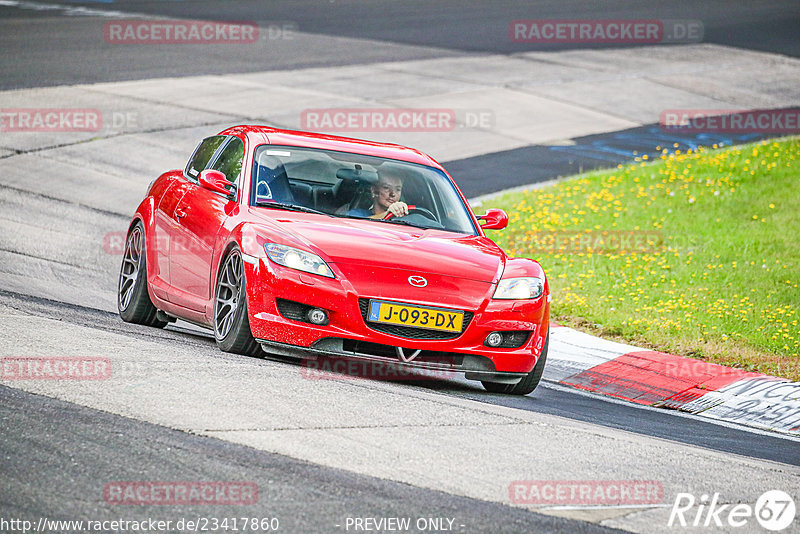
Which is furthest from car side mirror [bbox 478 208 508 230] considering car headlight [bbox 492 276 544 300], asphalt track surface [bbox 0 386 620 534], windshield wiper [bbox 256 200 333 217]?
asphalt track surface [bbox 0 386 620 534]

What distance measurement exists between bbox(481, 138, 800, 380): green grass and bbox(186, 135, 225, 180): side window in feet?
13.2

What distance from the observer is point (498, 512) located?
5137mm

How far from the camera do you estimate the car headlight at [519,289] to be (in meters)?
8.02

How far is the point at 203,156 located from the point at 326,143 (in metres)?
1.21

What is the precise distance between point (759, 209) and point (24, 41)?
16.7 meters

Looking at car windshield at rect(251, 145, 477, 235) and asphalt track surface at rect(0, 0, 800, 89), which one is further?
asphalt track surface at rect(0, 0, 800, 89)

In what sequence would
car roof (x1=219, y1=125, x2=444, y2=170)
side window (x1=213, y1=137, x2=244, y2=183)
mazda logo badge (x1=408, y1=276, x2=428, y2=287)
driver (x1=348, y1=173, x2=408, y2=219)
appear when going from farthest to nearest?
car roof (x1=219, y1=125, x2=444, y2=170) < side window (x1=213, y1=137, x2=244, y2=183) < driver (x1=348, y1=173, x2=408, y2=219) < mazda logo badge (x1=408, y1=276, x2=428, y2=287)

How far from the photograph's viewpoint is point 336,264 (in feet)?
25.1

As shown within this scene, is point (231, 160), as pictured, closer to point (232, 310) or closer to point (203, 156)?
point (203, 156)

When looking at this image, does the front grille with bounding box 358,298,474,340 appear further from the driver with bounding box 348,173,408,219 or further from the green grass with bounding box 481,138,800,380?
the green grass with bounding box 481,138,800,380

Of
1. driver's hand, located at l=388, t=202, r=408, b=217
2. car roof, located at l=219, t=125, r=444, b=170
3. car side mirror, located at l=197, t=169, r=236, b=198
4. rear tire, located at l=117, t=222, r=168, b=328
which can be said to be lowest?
rear tire, located at l=117, t=222, r=168, b=328

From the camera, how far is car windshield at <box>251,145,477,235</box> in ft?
28.6

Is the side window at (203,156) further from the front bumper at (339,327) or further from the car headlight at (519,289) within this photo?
the car headlight at (519,289)

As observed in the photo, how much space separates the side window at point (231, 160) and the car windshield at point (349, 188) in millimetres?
192
